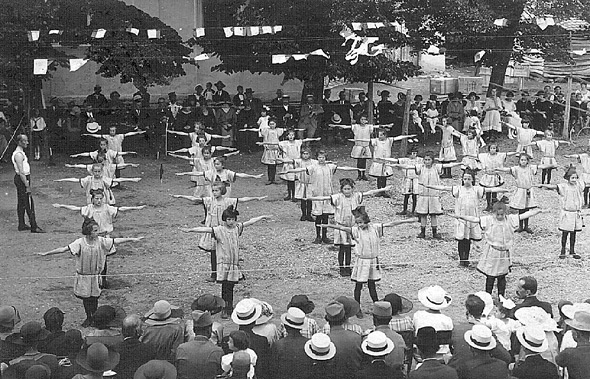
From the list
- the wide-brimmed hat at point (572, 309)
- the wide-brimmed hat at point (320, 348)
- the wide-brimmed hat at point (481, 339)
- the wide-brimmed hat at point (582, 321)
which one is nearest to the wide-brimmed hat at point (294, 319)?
the wide-brimmed hat at point (320, 348)

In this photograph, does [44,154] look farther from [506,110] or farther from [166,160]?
[506,110]

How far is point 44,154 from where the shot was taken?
66.9 ft

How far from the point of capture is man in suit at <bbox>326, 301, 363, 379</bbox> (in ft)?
21.7

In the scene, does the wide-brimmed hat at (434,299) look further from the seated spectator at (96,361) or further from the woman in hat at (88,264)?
the woman in hat at (88,264)

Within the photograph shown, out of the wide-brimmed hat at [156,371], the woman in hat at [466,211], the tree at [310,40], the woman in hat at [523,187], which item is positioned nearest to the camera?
the wide-brimmed hat at [156,371]

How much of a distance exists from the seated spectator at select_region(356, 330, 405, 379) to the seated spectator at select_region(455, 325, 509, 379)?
0.51m

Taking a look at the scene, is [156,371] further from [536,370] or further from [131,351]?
[536,370]

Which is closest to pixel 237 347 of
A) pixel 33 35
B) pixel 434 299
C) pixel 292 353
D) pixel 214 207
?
pixel 292 353

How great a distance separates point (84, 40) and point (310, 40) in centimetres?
552

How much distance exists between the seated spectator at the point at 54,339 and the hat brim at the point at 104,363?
1.34 ft

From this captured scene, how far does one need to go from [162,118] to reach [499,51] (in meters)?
9.69

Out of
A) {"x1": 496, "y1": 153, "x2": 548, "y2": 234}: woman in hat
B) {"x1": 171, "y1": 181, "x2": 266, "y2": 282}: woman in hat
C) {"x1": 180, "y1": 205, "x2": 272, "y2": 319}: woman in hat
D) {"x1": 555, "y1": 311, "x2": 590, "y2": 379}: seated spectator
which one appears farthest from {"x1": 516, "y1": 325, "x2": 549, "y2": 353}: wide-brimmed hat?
{"x1": 496, "y1": 153, "x2": 548, "y2": 234}: woman in hat

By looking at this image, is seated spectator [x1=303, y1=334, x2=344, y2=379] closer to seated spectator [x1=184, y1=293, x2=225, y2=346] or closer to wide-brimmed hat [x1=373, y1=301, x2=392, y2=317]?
wide-brimmed hat [x1=373, y1=301, x2=392, y2=317]

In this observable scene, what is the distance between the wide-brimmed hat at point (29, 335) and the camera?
6.84 metres
